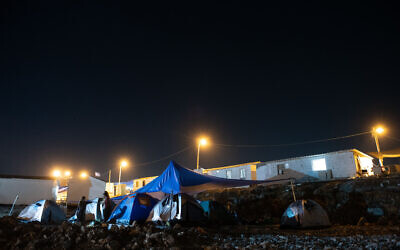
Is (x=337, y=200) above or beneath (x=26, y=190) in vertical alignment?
beneath

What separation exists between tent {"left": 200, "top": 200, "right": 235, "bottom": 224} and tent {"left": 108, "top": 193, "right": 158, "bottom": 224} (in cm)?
265

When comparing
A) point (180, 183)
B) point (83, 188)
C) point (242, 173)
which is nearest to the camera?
point (180, 183)

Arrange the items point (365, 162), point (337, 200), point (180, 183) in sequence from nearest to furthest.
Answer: point (180, 183) → point (337, 200) → point (365, 162)

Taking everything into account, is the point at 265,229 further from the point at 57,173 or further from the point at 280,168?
the point at 57,173

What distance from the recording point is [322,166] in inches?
1087

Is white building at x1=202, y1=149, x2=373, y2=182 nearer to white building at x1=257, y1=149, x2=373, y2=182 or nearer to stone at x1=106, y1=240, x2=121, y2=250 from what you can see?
white building at x1=257, y1=149, x2=373, y2=182

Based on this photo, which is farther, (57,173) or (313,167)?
(57,173)

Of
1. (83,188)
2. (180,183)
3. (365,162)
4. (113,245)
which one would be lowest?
(113,245)

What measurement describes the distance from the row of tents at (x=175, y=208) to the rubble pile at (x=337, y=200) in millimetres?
2326

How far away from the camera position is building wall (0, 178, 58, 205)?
89.0 ft

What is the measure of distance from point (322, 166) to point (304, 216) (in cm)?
1865

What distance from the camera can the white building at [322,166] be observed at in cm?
2603

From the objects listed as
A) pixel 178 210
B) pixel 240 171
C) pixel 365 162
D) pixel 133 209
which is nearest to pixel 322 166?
pixel 365 162

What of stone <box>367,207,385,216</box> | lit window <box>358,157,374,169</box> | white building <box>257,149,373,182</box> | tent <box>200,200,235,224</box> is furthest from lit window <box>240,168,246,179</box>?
tent <box>200,200,235,224</box>
